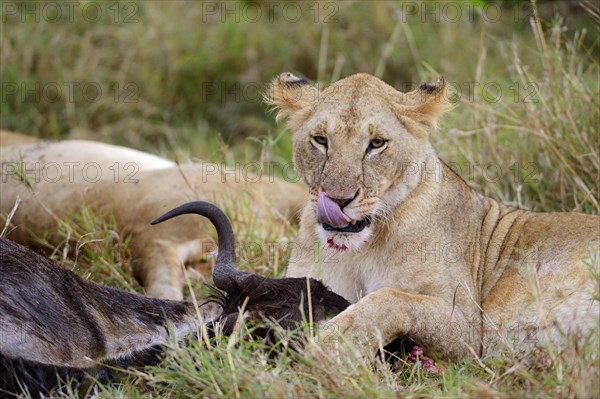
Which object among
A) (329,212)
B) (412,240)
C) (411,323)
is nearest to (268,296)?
(329,212)

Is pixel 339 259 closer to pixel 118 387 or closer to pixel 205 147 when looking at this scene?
pixel 118 387

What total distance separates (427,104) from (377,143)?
0.95 ft

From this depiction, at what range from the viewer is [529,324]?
137 inches

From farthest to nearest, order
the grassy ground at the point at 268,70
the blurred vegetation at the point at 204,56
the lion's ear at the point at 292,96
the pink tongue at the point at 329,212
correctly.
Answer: the blurred vegetation at the point at 204,56 < the grassy ground at the point at 268,70 < the lion's ear at the point at 292,96 < the pink tongue at the point at 329,212

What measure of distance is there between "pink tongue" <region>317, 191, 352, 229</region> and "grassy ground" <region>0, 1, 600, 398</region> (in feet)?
5.15

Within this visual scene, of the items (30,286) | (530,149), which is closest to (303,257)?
(30,286)

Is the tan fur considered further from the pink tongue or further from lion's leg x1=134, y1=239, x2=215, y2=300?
the pink tongue

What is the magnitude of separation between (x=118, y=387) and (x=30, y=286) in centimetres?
44

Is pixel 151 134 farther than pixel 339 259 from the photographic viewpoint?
Yes

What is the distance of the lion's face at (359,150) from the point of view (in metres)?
3.32

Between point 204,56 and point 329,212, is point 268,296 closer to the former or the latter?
point 329,212

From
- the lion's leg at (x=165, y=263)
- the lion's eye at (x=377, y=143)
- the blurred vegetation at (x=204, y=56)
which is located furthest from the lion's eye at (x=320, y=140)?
the blurred vegetation at (x=204, y=56)

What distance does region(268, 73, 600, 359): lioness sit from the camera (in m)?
3.33

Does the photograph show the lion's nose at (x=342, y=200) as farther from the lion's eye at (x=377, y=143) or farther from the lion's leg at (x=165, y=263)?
the lion's leg at (x=165, y=263)
